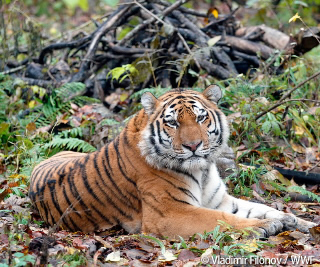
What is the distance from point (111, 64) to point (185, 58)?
4.83ft

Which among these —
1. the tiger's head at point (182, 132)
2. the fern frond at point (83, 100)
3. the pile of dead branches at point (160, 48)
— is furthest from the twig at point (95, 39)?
the tiger's head at point (182, 132)

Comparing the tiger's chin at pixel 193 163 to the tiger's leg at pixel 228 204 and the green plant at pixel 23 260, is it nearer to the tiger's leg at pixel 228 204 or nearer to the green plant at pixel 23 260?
the tiger's leg at pixel 228 204

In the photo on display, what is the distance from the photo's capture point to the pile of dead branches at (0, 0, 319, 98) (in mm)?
7402

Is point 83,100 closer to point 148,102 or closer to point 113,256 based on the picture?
point 148,102

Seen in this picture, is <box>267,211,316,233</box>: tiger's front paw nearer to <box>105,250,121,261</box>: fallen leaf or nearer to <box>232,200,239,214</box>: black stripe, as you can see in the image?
<box>232,200,239,214</box>: black stripe

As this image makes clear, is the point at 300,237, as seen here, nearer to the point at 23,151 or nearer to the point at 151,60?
the point at 23,151

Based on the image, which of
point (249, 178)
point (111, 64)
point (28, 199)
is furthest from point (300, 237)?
point (111, 64)

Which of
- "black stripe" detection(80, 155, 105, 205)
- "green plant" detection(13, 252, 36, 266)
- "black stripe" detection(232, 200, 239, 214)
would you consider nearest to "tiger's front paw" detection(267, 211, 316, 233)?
"black stripe" detection(232, 200, 239, 214)

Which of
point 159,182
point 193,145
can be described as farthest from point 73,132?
point 193,145

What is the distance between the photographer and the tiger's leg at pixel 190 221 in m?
4.01

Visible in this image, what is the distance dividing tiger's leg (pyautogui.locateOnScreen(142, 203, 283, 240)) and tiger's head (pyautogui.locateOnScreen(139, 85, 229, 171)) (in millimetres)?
397

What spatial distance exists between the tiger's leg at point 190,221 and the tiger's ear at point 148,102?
2.90ft

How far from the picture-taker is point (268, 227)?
13.0ft

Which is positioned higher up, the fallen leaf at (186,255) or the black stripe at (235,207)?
the black stripe at (235,207)
